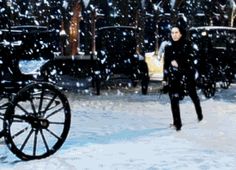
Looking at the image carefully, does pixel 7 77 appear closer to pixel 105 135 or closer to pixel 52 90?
pixel 52 90

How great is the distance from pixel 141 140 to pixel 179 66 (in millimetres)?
→ 1565

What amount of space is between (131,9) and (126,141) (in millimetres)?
21693

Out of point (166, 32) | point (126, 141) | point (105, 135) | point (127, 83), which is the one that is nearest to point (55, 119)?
point (105, 135)

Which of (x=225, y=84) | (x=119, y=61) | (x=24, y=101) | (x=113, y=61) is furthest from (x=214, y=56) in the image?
(x=24, y=101)

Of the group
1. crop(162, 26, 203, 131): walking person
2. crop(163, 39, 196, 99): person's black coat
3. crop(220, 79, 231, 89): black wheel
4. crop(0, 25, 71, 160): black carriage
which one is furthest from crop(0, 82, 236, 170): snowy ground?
crop(220, 79, 231, 89): black wheel

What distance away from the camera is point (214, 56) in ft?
48.3

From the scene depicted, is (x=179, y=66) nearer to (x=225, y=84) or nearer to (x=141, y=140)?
(x=141, y=140)

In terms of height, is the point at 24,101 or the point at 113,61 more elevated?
the point at 113,61

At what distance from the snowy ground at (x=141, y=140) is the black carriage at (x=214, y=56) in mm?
1046

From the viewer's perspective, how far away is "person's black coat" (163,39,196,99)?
8.77 m

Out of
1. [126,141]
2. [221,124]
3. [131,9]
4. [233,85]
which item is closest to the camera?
[126,141]

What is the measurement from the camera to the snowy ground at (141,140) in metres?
6.53

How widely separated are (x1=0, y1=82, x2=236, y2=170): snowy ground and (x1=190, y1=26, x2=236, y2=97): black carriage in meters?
1.05

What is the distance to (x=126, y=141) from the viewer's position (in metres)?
8.01
